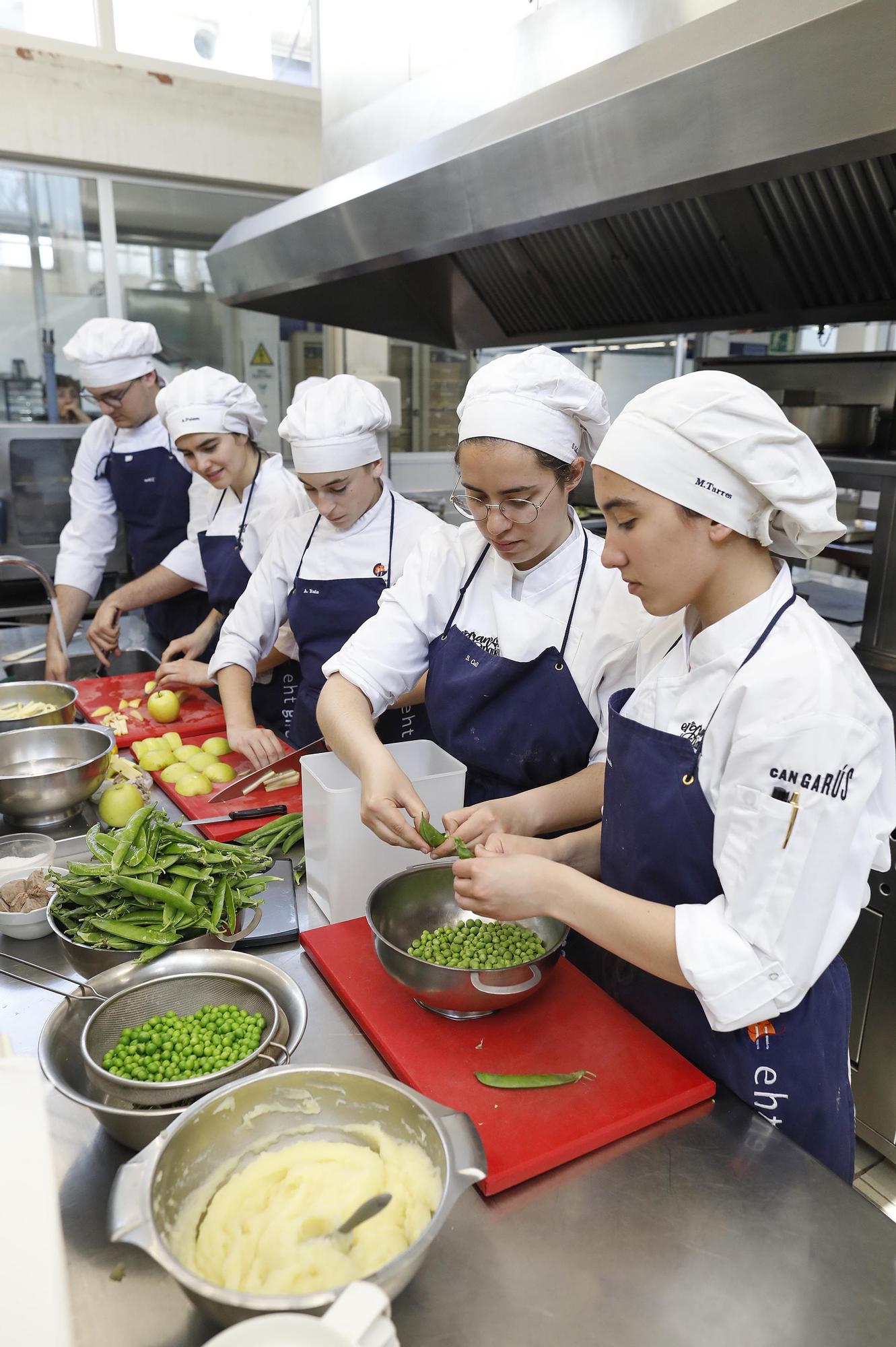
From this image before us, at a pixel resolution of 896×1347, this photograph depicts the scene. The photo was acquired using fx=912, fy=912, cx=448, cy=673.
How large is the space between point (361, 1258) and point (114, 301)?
5.23 meters

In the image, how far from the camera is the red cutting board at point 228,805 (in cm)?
196

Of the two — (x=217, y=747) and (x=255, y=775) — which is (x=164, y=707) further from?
(x=255, y=775)

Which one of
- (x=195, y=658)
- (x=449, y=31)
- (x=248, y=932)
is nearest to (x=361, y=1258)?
(x=248, y=932)

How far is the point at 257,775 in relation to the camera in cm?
220

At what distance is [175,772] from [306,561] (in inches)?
30.9

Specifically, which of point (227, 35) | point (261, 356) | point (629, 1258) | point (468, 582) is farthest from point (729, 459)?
point (227, 35)

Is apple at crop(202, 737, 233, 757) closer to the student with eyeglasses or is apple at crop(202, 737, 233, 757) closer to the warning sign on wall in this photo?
the student with eyeglasses

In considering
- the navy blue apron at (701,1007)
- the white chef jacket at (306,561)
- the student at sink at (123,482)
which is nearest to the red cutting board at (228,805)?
the white chef jacket at (306,561)

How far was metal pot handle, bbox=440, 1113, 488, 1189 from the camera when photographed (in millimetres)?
900

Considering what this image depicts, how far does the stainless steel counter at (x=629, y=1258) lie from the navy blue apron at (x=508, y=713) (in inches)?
31.1

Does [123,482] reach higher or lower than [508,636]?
higher

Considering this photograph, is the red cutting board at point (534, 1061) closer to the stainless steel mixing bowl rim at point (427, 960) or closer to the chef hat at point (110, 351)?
the stainless steel mixing bowl rim at point (427, 960)

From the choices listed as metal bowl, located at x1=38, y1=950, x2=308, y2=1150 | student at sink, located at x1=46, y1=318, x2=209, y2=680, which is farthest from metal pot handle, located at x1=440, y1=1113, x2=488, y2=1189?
student at sink, located at x1=46, y1=318, x2=209, y2=680

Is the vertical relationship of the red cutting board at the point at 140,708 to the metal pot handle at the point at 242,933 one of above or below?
below
